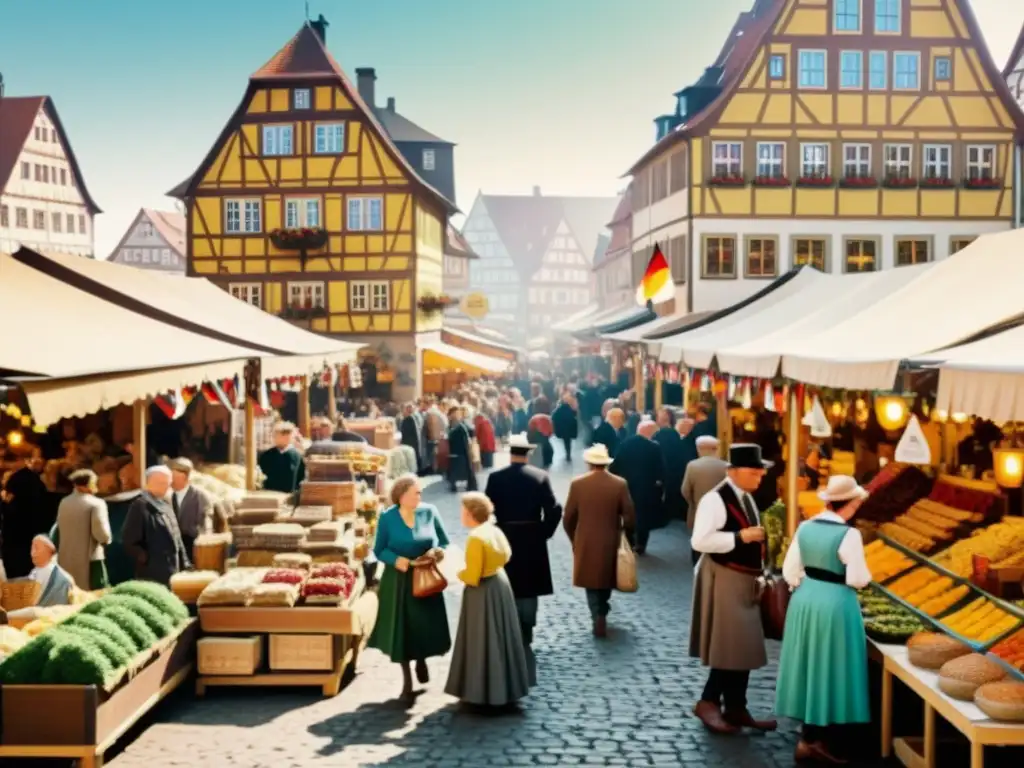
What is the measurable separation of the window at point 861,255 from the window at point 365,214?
1303 cm

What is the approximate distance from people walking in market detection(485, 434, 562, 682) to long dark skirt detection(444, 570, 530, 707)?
1.09 m

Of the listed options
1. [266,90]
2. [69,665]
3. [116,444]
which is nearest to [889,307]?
[69,665]

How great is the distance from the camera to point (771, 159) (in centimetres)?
3130

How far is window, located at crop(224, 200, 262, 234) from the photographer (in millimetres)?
35781

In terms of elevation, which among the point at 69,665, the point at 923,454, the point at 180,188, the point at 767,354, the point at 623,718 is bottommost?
the point at 623,718

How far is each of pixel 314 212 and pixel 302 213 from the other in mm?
351

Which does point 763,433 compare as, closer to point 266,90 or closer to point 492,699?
point 492,699

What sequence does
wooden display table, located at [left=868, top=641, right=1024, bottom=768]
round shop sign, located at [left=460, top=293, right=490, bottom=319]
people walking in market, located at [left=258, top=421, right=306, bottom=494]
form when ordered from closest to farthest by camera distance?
1. wooden display table, located at [left=868, top=641, right=1024, bottom=768]
2. people walking in market, located at [left=258, top=421, right=306, bottom=494]
3. round shop sign, located at [left=460, top=293, right=490, bottom=319]

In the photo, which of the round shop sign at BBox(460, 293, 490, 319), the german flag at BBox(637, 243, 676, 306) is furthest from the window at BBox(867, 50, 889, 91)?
the round shop sign at BBox(460, 293, 490, 319)

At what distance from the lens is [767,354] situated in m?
11.8

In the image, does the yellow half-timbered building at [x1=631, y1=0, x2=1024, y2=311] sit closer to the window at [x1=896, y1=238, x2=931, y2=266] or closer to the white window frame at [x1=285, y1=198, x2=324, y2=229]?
the window at [x1=896, y1=238, x2=931, y2=266]

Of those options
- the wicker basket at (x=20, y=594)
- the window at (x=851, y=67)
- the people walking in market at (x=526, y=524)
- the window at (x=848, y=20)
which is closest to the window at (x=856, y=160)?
the window at (x=851, y=67)

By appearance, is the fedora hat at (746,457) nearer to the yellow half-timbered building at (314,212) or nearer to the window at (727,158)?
the window at (727,158)

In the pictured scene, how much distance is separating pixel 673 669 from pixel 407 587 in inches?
88.5
